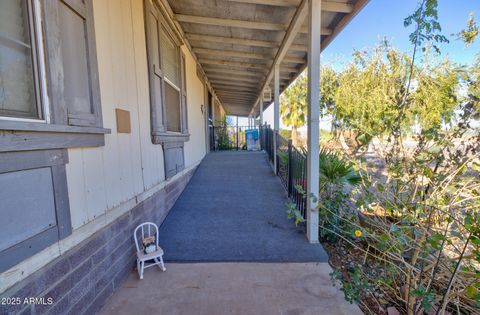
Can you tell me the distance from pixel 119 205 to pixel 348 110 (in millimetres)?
7841

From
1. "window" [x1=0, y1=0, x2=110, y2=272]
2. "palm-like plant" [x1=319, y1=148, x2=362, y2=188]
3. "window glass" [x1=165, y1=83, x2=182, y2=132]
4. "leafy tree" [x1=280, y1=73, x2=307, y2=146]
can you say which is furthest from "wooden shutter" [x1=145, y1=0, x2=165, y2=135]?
"leafy tree" [x1=280, y1=73, x2=307, y2=146]

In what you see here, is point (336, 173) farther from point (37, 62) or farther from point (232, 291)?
point (37, 62)

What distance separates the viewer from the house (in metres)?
1.16

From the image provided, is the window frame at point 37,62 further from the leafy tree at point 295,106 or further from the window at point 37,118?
the leafy tree at point 295,106

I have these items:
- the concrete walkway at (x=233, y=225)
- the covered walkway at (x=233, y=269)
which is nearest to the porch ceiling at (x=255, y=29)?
the concrete walkway at (x=233, y=225)

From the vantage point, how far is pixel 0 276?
1048 mm

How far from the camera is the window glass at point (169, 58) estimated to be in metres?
3.37

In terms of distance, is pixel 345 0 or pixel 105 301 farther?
pixel 345 0

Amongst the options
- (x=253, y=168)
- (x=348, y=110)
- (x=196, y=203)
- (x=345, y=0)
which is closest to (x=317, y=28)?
(x=345, y=0)

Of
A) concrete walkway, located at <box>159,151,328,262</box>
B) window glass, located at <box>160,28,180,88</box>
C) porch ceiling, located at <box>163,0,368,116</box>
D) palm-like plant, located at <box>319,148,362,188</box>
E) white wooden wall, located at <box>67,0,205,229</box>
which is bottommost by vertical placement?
concrete walkway, located at <box>159,151,328,262</box>

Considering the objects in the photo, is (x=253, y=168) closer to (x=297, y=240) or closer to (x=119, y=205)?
(x=297, y=240)

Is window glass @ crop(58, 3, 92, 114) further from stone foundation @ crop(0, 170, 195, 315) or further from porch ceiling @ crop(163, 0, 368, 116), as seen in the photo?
porch ceiling @ crop(163, 0, 368, 116)

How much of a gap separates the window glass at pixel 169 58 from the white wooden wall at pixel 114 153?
2.26 ft

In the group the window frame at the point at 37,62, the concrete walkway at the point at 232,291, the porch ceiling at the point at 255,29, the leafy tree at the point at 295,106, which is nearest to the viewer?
the window frame at the point at 37,62
